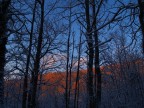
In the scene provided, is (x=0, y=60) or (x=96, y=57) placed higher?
(x=96, y=57)

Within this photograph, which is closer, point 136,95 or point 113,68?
point 136,95

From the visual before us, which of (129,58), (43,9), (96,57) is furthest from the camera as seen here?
(129,58)

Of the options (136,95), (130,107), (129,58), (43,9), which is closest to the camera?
(43,9)

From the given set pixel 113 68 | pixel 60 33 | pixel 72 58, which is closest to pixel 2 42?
pixel 60 33

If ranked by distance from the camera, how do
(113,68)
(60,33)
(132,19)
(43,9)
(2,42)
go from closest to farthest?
1. (132,19)
2. (2,42)
3. (43,9)
4. (60,33)
5. (113,68)

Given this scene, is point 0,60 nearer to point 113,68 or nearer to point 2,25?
point 2,25

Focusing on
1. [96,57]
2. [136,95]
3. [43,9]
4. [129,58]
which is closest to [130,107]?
[136,95]

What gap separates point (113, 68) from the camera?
44.4 metres

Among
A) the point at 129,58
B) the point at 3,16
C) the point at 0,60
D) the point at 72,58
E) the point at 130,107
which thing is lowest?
the point at 130,107

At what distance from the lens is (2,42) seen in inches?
332

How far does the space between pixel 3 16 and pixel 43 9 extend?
4.98 metres

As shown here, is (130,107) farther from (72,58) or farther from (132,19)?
(132,19)

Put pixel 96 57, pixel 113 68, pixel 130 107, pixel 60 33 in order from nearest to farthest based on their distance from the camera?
pixel 96 57 < pixel 60 33 < pixel 130 107 < pixel 113 68

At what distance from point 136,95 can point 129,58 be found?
734 centimetres
